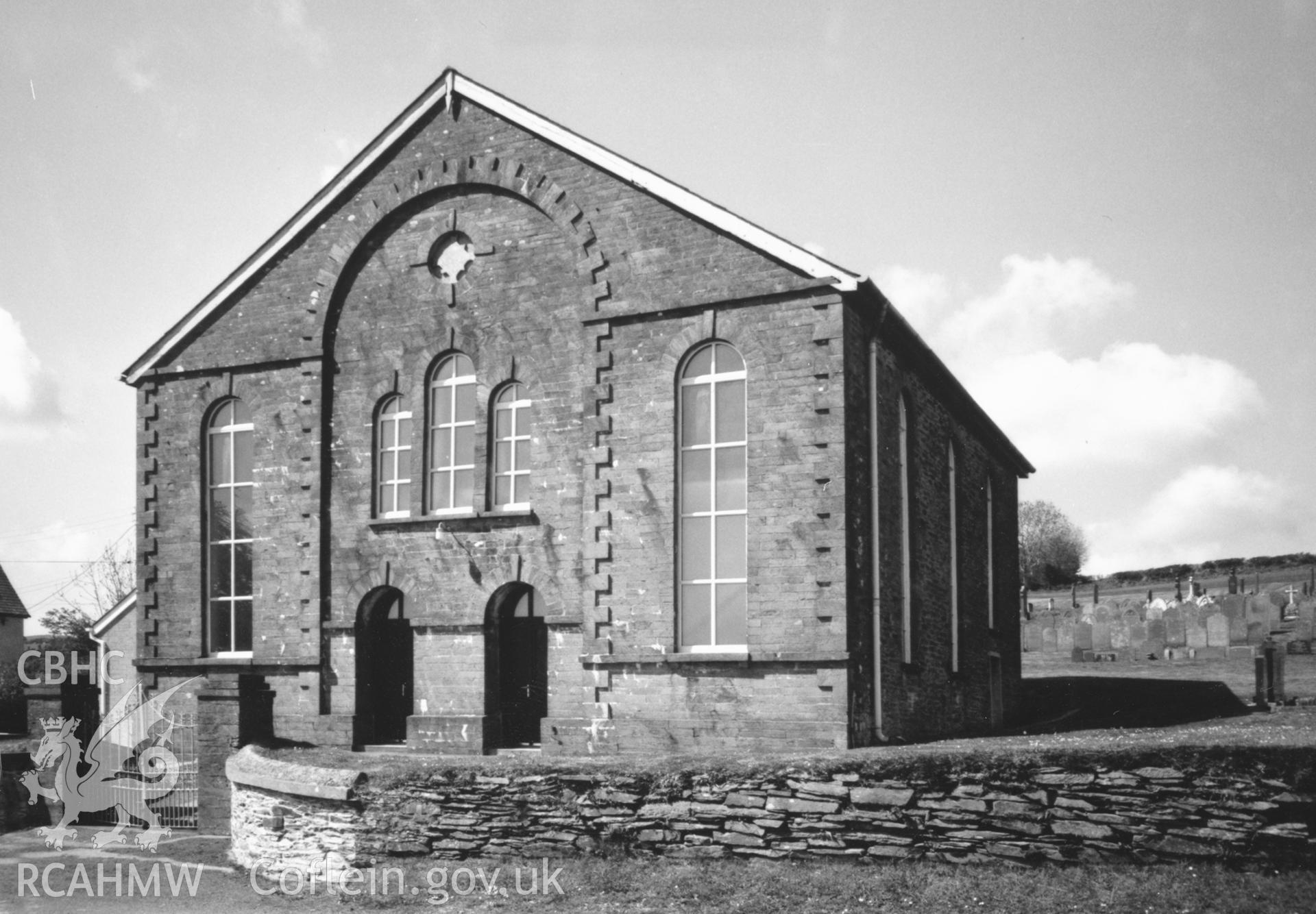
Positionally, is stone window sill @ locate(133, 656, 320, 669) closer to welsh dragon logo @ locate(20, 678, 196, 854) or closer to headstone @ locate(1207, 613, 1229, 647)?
welsh dragon logo @ locate(20, 678, 196, 854)

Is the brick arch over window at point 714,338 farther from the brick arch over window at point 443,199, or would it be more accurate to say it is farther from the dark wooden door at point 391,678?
the dark wooden door at point 391,678

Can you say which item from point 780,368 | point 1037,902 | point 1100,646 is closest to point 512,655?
point 780,368

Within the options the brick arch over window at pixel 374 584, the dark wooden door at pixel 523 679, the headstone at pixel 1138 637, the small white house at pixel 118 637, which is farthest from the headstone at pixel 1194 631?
the small white house at pixel 118 637

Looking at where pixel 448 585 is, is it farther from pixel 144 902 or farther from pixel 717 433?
pixel 144 902

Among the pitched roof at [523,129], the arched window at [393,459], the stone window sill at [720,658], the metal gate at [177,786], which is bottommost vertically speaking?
the metal gate at [177,786]

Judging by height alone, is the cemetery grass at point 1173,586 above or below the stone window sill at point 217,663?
above

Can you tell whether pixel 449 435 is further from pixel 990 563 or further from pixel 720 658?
pixel 990 563

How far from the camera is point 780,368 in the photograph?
18844 millimetres

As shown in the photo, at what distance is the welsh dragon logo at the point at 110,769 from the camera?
811 inches

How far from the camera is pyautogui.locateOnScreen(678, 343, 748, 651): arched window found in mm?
19000

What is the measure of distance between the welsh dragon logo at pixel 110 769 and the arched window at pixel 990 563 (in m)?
16.5

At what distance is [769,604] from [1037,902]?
6.94m

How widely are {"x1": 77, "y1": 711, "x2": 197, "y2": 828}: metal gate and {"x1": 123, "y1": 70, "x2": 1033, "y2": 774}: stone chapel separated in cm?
88

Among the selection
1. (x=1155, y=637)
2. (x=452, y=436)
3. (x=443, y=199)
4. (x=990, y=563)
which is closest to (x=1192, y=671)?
(x=1155, y=637)
